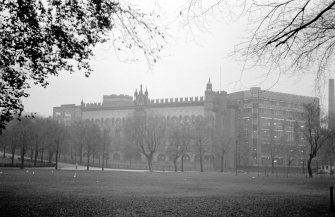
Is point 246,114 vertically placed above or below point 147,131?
above

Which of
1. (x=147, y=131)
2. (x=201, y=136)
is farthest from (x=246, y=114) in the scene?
(x=147, y=131)

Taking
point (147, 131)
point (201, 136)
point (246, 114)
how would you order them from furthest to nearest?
1. point (246, 114)
2. point (201, 136)
3. point (147, 131)

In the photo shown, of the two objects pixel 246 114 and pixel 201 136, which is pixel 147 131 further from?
pixel 246 114

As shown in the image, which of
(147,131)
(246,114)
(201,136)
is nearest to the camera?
(147,131)

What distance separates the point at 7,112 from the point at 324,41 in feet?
33.6

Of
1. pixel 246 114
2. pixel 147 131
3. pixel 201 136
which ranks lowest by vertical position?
pixel 201 136

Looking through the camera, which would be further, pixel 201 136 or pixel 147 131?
pixel 201 136

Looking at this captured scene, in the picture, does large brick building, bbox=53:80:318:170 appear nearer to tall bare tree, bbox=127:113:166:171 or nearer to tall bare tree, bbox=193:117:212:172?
tall bare tree, bbox=193:117:212:172

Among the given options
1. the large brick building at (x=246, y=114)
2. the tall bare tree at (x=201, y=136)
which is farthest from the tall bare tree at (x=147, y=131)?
the large brick building at (x=246, y=114)

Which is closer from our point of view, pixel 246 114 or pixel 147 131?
pixel 147 131

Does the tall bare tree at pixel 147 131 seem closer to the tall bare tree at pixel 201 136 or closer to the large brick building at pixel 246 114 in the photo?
the tall bare tree at pixel 201 136

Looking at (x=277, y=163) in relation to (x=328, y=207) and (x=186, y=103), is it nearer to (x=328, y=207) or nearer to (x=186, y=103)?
(x=186, y=103)

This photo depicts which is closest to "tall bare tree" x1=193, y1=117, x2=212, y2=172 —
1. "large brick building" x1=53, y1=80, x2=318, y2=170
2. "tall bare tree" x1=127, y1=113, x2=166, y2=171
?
"tall bare tree" x1=127, y1=113, x2=166, y2=171

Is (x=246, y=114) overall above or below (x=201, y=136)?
above
